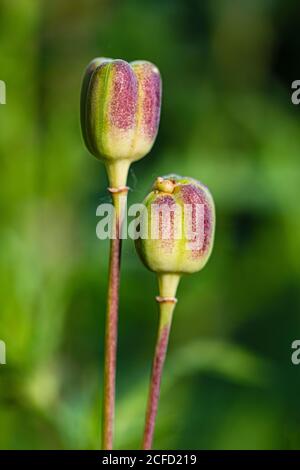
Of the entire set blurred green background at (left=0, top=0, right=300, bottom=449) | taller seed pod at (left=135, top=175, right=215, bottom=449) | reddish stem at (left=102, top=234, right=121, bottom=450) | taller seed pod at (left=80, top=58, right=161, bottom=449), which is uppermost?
blurred green background at (left=0, top=0, right=300, bottom=449)

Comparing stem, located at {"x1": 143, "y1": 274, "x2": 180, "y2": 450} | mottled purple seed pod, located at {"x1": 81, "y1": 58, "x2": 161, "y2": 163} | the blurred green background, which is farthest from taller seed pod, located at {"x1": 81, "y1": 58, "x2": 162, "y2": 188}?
the blurred green background

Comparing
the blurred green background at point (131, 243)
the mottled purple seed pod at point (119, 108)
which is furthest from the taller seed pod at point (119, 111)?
the blurred green background at point (131, 243)

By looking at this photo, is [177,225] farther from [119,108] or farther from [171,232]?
[119,108]

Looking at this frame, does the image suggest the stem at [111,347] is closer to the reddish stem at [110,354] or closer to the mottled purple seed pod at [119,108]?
the reddish stem at [110,354]

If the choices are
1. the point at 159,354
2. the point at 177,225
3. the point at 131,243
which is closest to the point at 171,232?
the point at 177,225

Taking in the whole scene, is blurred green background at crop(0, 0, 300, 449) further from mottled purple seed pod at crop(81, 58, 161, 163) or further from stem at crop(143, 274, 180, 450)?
mottled purple seed pod at crop(81, 58, 161, 163)
